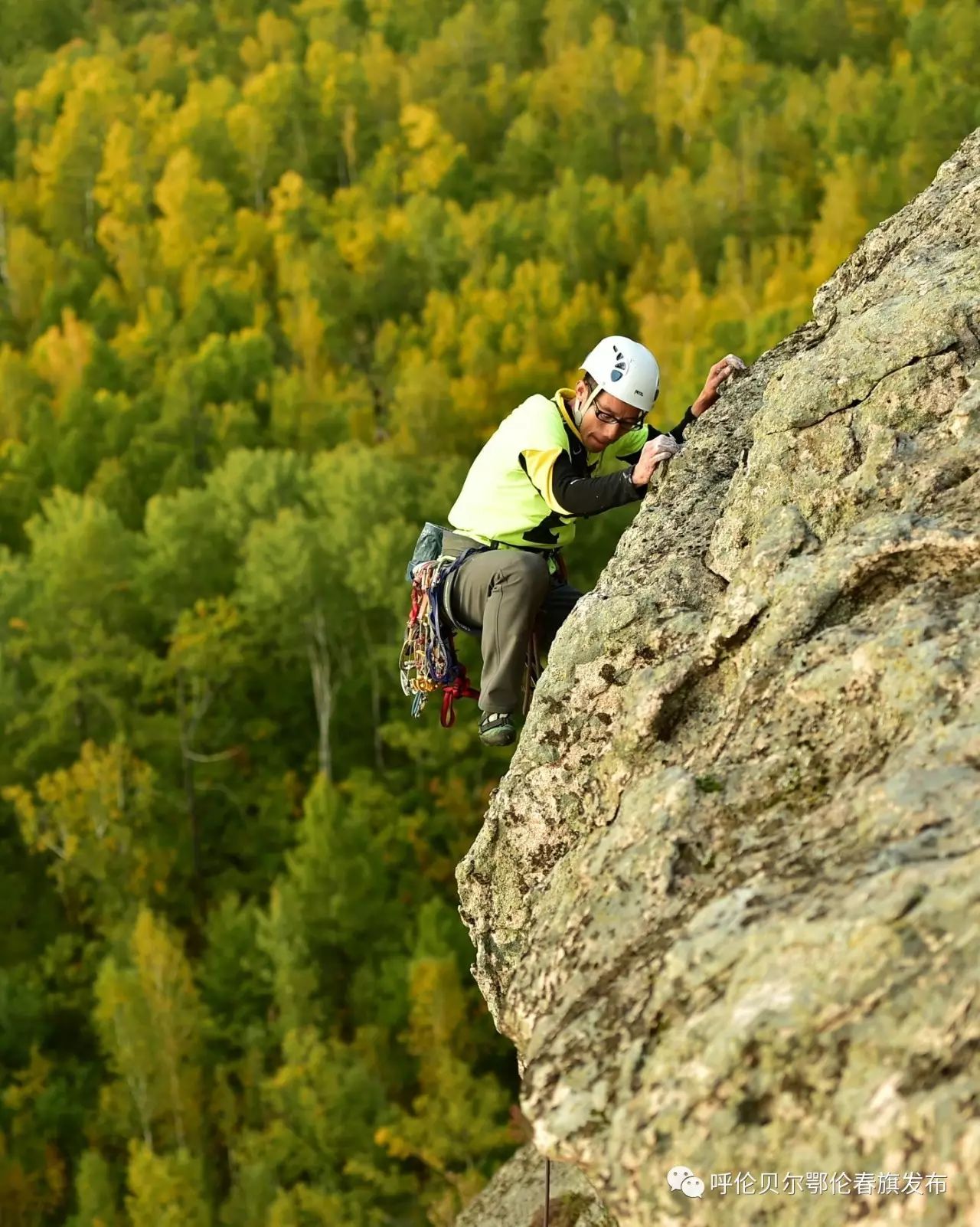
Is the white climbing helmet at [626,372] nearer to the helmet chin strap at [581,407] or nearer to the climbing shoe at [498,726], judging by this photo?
the helmet chin strap at [581,407]

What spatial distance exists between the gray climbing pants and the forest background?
A: 98.3 feet

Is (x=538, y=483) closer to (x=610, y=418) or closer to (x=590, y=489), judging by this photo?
(x=590, y=489)

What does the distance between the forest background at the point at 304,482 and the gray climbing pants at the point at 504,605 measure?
30.0 m

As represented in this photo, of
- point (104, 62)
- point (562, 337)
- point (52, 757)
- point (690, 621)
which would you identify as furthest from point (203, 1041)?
point (104, 62)

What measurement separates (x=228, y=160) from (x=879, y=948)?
9015cm

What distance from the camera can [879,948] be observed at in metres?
4.15

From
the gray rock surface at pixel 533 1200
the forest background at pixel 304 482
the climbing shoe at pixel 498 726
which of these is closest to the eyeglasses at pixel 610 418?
the climbing shoe at pixel 498 726

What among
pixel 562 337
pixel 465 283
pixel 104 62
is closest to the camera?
pixel 562 337

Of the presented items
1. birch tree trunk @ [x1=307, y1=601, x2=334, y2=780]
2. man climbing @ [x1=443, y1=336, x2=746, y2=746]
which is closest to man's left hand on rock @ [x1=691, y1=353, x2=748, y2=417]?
man climbing @ [x1=443, y1=336, x2=746, y2=746]

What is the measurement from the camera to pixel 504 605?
7828 mm

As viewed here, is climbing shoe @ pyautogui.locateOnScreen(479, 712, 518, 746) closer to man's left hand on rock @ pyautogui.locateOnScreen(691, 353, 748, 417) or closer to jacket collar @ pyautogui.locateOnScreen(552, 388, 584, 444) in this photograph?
jacket collar @ pyautogui.locateOnScreen(552, 388, 584, 444)

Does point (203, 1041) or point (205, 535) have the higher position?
point (205, 535)

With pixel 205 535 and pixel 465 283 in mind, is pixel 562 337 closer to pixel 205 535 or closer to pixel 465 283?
pixel 465 283

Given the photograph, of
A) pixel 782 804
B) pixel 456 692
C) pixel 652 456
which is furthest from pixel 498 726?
pixel 782 804
